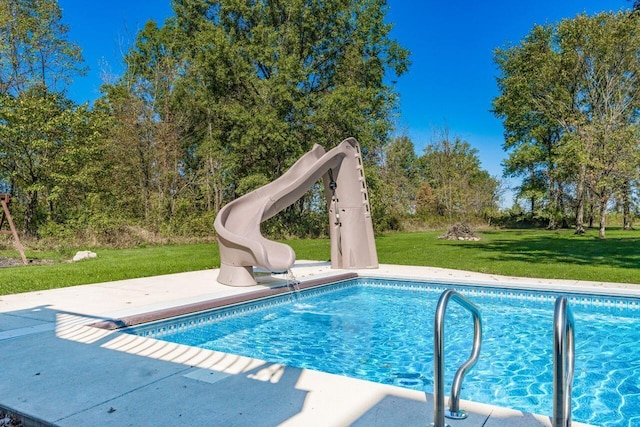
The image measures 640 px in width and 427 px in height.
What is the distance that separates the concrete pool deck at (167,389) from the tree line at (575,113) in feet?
52.5

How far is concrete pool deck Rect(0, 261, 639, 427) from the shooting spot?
2.60 m

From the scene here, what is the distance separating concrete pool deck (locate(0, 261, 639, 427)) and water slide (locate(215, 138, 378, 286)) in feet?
9.96

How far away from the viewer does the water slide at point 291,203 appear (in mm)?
7848

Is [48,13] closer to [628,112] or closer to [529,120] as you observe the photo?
[628,112]

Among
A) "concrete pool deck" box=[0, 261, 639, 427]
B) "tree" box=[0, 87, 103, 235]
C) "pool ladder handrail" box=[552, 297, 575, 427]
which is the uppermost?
"tree" box=[0, 87, 103, 235]

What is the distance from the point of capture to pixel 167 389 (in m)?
3.09

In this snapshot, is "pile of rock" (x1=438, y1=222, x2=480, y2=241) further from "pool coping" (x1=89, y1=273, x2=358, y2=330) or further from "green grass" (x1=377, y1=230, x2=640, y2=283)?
"pool coping" (x1=89, y1=273, x2=358, y2=330)

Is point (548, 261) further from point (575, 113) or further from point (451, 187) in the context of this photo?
point (451, 187)

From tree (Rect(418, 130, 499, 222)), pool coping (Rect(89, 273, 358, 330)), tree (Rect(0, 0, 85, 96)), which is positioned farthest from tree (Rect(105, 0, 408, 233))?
pool coping (Rect(89, 273, 358, 330))

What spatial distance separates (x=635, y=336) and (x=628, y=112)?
23.0 m

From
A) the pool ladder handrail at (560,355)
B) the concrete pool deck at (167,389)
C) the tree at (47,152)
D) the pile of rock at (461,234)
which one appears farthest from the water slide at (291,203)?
the tree at (47,152)

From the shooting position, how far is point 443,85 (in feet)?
109

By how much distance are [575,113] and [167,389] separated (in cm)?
2857

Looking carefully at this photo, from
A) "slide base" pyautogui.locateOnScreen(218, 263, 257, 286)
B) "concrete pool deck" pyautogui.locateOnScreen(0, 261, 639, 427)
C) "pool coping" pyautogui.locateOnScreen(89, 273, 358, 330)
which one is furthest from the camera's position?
"slide base" pyautogui.locateOnScreen(218, 263, 257, 286)
